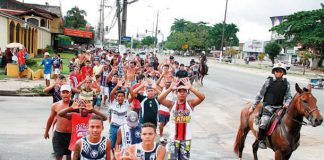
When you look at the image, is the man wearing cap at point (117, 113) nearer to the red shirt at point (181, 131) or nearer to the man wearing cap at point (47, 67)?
the red shirt at point (181, 131)

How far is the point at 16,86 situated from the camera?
1820 cm

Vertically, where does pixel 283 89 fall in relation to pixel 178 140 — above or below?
above

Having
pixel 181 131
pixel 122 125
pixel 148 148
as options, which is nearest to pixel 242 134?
pixel 181 131

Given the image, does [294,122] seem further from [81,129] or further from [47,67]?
[47,67]

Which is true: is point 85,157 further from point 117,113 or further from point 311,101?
point 311,101

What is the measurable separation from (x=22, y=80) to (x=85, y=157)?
56.9 feet

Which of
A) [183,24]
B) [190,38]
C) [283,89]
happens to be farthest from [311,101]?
[183,24]

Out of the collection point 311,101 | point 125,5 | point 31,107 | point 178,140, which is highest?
point 125,5

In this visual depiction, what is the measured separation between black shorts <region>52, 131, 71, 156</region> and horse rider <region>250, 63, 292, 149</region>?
4.13 m

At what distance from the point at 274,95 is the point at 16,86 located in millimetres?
14056

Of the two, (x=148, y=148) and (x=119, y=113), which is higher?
(x=148, y=148)

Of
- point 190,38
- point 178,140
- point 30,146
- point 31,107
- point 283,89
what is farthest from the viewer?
point 190,38

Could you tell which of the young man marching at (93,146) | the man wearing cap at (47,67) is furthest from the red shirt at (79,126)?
the man wearing cap at (47,67)

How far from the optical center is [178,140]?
6.49 meters
